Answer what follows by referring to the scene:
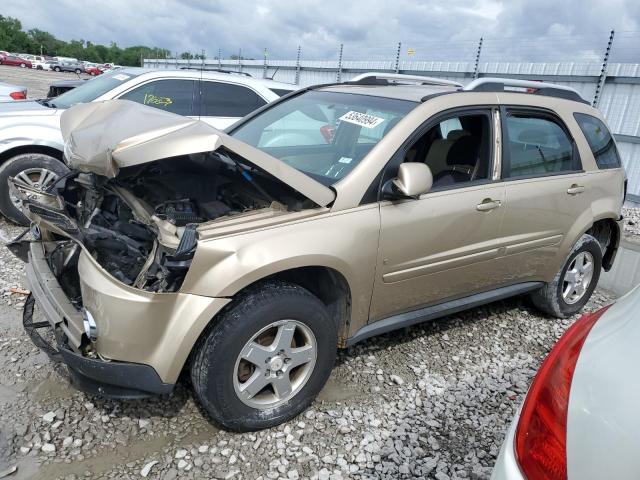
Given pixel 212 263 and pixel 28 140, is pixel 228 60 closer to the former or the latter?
pixel 28 140

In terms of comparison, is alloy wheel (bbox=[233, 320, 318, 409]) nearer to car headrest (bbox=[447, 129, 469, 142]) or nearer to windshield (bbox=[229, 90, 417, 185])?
windshield (bbox=[229, 90, 417, 185])

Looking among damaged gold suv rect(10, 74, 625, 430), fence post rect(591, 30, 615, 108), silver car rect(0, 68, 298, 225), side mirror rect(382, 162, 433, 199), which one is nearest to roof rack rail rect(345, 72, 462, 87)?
damaged gold suv rect(10, 74, 625, 430)

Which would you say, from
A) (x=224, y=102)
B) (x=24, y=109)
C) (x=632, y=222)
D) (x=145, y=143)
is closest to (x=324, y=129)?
(x=145, y=143)

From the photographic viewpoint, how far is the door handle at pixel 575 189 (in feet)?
12.3

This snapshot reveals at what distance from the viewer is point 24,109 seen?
219 inches

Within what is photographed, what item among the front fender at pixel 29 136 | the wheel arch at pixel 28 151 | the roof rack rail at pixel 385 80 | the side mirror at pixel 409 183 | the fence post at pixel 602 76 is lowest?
the wheel arch at pixel 28 151

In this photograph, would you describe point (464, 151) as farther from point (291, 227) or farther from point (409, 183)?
point (291, 227)

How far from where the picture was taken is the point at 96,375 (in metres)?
2.26

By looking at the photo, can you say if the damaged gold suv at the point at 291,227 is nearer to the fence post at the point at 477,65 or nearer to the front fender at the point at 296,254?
the front fender at the point at 296,254

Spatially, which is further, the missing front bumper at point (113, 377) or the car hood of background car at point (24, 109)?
the car hood of background car at point (24, 109)

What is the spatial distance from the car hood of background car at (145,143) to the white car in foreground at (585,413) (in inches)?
57.2

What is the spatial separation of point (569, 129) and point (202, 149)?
2.95 metres

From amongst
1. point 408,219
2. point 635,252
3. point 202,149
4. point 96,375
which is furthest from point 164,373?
point 635,252

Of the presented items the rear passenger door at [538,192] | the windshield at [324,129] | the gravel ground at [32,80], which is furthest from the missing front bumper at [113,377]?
the gravel ground at [32,80]
